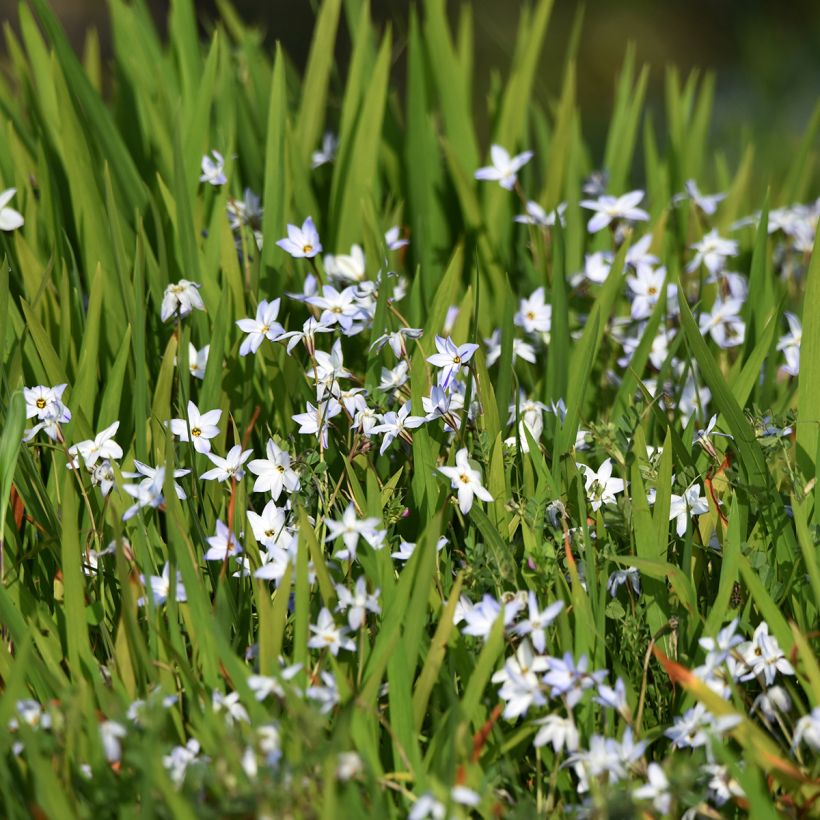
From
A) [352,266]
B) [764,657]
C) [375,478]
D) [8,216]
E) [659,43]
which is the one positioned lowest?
[764,657]

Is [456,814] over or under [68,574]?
under

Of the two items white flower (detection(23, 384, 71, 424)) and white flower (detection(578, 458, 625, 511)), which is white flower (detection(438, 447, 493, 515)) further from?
white flower (detection(23, 384, 71, 424))

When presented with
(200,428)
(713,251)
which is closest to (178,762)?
(200,428)

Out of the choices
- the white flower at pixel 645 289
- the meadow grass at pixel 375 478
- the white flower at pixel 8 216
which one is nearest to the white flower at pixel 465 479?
the meadow grass at pixel 375 478

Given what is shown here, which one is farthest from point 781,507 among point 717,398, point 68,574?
point 68,574

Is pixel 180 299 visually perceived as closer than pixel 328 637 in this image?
No

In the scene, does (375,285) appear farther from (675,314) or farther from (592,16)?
(592,16)

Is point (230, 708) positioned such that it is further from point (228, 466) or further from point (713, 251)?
point (713, 251)
